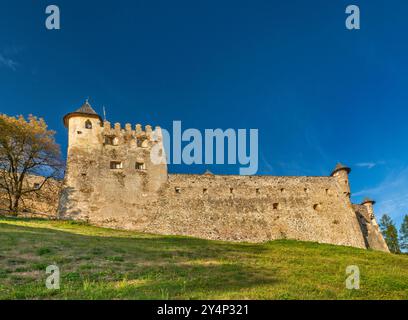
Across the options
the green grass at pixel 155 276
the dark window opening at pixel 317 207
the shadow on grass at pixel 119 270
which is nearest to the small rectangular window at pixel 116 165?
the shadow on grass at pixel 119 270

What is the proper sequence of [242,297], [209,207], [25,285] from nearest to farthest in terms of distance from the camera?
[242,297], [25,285], [209,207]

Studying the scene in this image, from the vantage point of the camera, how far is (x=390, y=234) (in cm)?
4706

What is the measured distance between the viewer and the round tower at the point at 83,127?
87.2ft

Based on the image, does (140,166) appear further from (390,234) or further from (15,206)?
(390,234)

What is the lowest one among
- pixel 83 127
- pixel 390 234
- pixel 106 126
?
pixel 390 234

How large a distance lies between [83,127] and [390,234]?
4607cm

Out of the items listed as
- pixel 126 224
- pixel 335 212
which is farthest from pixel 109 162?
pixel 335 212

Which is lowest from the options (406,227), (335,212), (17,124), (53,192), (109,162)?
(406,227)

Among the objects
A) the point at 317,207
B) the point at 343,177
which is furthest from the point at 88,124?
the point at 343,177

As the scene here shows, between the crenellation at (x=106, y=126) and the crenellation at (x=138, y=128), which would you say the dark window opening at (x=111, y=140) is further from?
the crenellation at (x=138, y=128)

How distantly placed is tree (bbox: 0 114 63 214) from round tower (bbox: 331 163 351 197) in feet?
89.7
